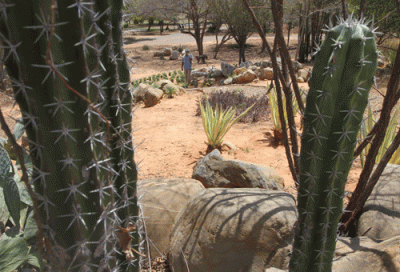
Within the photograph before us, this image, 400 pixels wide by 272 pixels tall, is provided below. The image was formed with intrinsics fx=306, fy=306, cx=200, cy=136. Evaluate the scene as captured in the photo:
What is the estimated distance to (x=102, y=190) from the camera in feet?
3.31

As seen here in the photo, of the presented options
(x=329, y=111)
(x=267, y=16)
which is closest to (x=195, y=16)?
(x=267, y=16)

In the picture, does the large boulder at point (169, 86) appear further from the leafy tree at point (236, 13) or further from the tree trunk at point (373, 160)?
the leafy tree at point (236, 13)

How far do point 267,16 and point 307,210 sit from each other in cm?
1651

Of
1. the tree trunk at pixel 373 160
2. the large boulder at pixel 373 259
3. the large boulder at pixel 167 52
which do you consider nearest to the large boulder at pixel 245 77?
the tree trunk at pixel 373 160

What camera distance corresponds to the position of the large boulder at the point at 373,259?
164cm

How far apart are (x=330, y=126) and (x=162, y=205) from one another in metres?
1.80

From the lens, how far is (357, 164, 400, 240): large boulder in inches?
88.5

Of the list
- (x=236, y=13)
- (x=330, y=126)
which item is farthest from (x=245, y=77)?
(x=330, y=126)

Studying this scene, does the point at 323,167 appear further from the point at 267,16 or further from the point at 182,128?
the point at 267,16

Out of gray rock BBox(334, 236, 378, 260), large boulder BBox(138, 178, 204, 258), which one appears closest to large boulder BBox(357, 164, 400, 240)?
gray rock BBox(334, 236, 378, 260)

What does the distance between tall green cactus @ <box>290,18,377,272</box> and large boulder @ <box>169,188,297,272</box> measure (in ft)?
1.67

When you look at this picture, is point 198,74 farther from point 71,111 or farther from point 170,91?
point 71,111

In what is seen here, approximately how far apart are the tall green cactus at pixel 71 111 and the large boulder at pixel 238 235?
0.99 meters

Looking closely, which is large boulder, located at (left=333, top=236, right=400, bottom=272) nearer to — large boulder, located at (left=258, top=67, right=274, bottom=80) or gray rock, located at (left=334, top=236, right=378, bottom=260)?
gray rock, located at (left=334, top=236, right=378, bottom=260)
